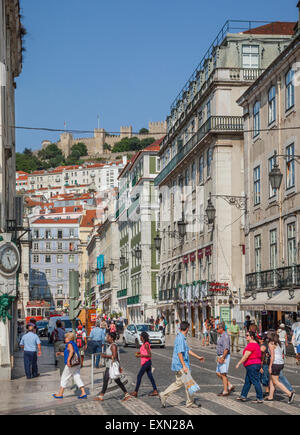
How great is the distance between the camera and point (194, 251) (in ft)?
182

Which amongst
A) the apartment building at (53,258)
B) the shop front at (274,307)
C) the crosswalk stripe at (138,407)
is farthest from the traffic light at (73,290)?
the apartment building at (53,258)

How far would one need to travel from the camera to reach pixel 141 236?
252 feet

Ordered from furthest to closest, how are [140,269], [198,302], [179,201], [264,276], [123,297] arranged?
[123,297] < [140,269] < [179,201] < [198,302] < [264,276]

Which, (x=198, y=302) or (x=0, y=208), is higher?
(x=0, y=208)

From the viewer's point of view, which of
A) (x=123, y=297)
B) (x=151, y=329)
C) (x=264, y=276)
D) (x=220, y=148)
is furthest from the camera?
(x=123, y=297)

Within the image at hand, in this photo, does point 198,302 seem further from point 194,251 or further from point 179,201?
point 179,201

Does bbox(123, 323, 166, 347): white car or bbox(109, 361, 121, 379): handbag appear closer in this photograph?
bbox(109, 361, 121, 379): handbag

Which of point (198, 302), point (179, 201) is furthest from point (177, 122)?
point (198, 302)

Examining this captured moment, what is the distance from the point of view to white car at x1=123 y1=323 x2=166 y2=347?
139 ft

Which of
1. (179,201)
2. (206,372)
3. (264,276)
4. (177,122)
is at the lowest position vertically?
(206,372)

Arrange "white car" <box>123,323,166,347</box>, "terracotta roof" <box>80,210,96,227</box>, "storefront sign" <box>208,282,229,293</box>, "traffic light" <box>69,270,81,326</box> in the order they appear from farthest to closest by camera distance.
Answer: "terracotta roof" <box>80,210,96,227</box>, "storefront sign" <box>208,282,229,293</box>, "white car" <box>123,323,166,347</box>, "traffic light" <box>69,270,81,326</box>

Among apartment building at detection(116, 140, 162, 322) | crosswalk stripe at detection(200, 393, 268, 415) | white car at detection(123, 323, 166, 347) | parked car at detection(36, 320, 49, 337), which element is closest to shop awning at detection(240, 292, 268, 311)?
white car at detection(123, 323, 166, 347)

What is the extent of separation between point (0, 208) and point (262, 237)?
19.3 m

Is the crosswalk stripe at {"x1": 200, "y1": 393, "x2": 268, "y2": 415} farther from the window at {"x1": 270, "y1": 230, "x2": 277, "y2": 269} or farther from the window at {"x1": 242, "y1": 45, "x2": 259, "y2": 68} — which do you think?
the window at {"x1": 242, "y1": 45, "x2": 259, "y2": 68}
